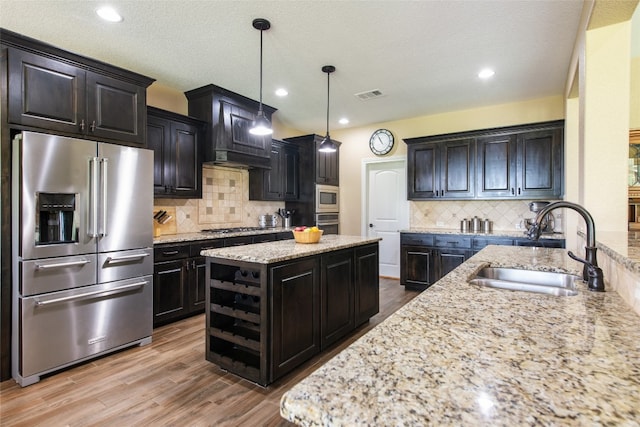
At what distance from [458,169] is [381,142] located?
147 cm

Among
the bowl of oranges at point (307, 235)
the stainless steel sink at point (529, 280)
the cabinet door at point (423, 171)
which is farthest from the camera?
the cabinet door at point (423, 171)

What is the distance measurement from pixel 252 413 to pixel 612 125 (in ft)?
9.67

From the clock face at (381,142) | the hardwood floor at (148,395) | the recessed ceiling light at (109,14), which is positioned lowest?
the hardwood floor at (148,395)

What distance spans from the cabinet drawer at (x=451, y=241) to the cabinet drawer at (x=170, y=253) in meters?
3.33

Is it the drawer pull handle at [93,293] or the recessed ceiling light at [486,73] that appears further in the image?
the recessed ceiling light at [486,73]

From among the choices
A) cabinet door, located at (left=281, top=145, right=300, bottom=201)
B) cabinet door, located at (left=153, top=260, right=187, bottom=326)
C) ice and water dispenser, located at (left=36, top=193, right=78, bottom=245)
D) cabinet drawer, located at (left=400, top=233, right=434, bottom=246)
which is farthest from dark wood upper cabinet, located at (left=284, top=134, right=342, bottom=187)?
ice and water dispenser, located at (left=36, top=193, right=78, bottom=245)

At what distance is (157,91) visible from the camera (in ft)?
13.2

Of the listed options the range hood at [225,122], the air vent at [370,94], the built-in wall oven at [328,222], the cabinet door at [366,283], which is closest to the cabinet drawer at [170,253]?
the range hood at [225,122]

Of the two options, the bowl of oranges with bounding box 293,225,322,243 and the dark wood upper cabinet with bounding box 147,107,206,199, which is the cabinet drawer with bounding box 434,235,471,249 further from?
the dark wood upper cabinet with bounding box 147,107,206,199

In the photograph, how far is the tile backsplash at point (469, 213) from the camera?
4.70 meters

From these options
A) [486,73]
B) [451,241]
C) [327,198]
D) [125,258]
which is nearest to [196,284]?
[125,258]

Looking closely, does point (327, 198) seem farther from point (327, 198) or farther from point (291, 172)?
point (291, 172)

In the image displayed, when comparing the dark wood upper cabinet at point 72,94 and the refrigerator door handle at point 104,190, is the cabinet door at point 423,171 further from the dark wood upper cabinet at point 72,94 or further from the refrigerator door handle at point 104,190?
the refrigerator door handle at point 104,190

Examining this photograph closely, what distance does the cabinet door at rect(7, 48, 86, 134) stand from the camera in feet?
7.63
